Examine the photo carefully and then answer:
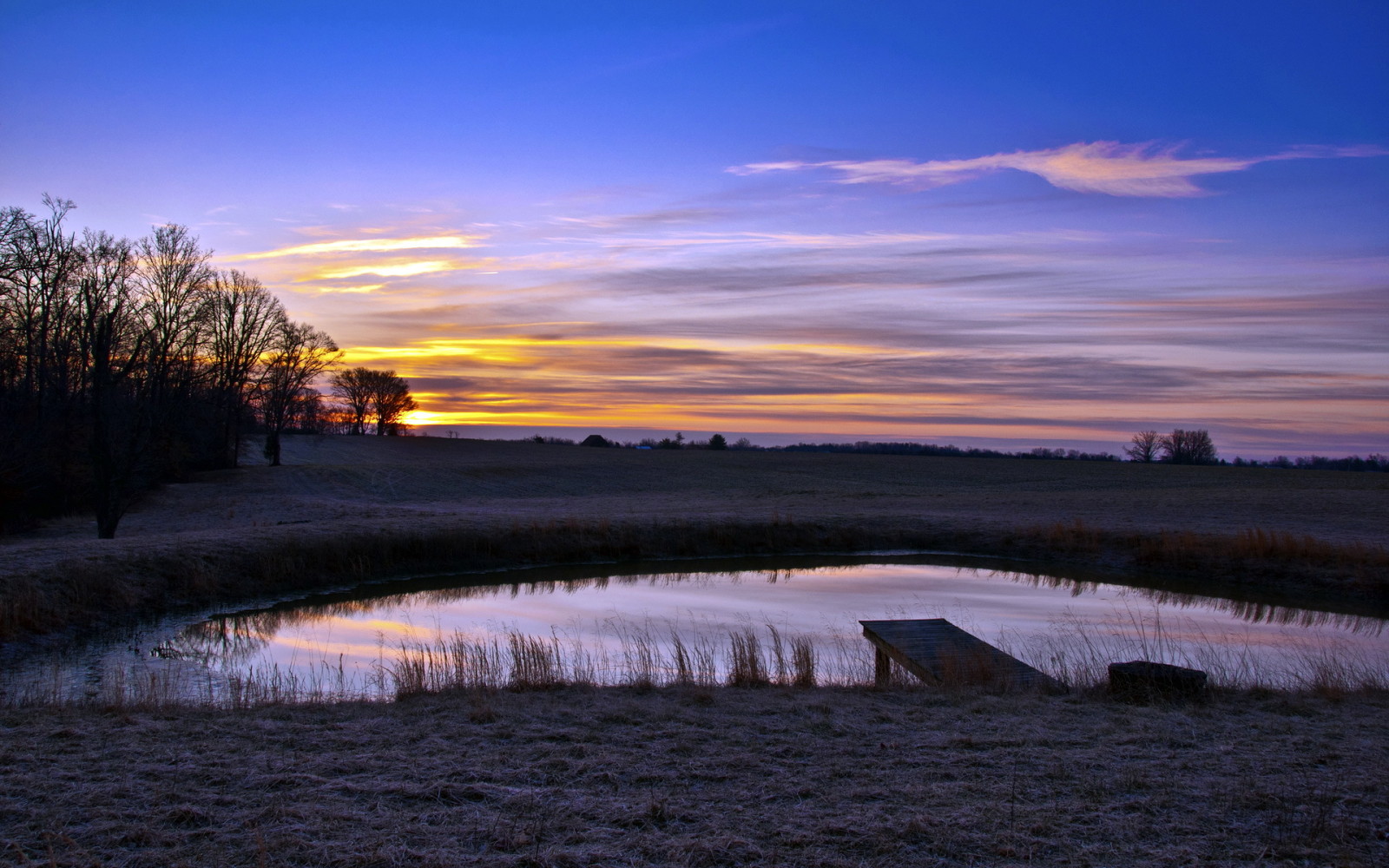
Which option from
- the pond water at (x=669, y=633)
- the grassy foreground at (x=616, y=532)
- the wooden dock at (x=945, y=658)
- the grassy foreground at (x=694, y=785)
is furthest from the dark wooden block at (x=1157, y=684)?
the grassy foreground at (x=616, y=532)

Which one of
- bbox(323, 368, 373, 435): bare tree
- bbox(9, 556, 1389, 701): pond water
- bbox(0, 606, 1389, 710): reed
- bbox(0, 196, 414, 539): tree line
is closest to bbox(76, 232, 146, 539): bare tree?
bbox(0, 196, 414, 539): tree line

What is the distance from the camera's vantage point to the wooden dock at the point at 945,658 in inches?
360

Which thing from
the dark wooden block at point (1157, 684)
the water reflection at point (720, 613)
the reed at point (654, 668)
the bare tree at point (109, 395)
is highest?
the bare tree at point (109, 395)

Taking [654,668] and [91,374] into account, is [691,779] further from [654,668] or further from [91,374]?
[91,374]

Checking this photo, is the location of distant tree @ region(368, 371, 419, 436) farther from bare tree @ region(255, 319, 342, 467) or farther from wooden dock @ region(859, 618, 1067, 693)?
wooden dock @ region(859, 618, 1067, 693)

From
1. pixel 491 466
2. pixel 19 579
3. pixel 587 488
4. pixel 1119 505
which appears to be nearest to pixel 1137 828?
pixel 19 579

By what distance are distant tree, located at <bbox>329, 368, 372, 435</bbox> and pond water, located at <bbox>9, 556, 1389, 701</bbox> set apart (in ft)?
208

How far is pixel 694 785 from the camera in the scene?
5.53 meters

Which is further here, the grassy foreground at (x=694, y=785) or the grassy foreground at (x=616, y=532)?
the grassy foreground at (x=616, y=532)

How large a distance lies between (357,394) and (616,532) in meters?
62.6

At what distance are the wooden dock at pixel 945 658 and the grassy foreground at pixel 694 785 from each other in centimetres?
133

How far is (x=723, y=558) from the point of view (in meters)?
24.0

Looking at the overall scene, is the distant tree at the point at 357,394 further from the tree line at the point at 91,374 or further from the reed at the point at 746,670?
the reed at the point at 746,670

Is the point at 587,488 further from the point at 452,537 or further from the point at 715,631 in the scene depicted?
the point at 715,631
